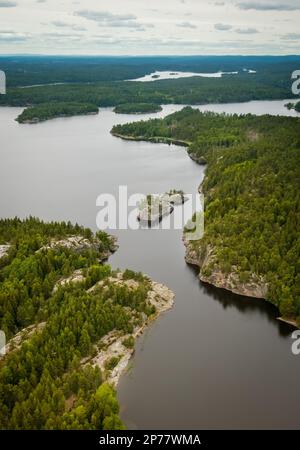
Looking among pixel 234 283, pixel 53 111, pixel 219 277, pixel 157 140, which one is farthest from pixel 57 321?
pixel 53 111

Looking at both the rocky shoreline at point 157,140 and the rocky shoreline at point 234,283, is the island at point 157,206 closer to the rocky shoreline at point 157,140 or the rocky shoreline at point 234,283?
the rocky shoreline at point 234,283

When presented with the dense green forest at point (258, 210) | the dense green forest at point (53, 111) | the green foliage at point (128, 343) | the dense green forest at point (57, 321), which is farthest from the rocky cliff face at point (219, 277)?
the dense green forest at point (53, 111)

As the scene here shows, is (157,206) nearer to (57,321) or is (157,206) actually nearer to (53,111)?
(57,321)

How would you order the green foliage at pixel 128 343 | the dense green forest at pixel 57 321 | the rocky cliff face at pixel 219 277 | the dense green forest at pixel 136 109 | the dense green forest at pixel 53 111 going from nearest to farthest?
the dense green forest at pixel 57 321 < the green foliage at pixel 128 343 < the rocky cliff face at pixel 219 277 < the dense green forest at pixel 53 111 < the dense green forest at pixel 136 109
